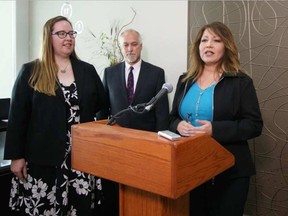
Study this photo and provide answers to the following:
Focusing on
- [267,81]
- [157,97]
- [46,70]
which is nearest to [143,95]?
[46,70]

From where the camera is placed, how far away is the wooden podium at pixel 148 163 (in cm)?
89

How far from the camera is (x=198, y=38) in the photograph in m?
1.63

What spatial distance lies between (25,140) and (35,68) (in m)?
0.45

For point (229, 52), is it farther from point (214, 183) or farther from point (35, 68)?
point (35, 68)

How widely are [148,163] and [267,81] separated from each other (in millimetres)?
1748

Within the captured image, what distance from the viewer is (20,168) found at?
1.79 meters

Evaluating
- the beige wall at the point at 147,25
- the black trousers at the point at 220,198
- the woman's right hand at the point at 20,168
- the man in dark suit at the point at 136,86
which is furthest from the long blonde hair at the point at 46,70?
the beige wall at the point at 147,25

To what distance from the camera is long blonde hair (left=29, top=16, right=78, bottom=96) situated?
1.77 metres

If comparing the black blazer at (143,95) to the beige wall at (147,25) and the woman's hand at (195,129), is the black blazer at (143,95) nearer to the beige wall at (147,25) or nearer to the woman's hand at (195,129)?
the beige wall at (147,25)

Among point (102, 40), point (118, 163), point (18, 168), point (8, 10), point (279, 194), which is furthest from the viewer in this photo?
point (8, 10)

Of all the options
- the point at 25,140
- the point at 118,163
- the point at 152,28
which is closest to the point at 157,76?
the point at 152,28

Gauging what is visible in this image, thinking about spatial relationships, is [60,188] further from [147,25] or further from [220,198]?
[147,25]

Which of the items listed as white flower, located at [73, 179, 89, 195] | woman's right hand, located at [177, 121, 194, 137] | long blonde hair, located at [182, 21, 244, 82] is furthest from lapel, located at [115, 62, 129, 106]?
woman's right hand, located at [177, 121, 194, 137]

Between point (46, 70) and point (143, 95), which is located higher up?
point (46, 70)
